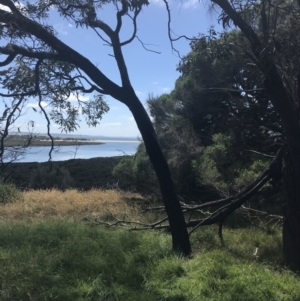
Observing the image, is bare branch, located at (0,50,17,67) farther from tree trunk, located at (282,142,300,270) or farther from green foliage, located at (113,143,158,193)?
green foliage, located at (113,143,158,193)

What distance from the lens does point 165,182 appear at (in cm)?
843

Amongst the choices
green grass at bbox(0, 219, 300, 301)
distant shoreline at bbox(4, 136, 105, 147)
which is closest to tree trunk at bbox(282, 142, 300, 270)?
green grass at bbox(0, 219, 300, 301)

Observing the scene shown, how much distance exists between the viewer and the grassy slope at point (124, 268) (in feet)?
20.1

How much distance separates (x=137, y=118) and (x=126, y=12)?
96.7 inches

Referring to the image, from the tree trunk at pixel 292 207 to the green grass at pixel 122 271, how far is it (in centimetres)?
31

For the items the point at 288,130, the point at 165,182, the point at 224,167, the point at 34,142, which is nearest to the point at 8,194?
the point at 34,142

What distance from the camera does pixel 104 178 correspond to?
2639 cm

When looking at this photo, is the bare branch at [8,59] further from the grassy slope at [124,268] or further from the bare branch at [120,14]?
the grassy slope at [124,268]

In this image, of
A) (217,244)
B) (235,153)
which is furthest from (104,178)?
(217,244)

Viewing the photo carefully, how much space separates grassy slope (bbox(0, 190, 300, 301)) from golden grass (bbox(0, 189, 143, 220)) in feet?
11.8

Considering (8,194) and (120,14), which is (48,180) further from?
(120,14)

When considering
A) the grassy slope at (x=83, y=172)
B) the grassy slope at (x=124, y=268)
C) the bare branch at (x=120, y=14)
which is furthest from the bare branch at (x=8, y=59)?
the grassy slope at (x=83, y=172)

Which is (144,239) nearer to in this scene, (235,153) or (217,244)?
(217,244)

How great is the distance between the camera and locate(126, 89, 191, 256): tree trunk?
8.35 meters
